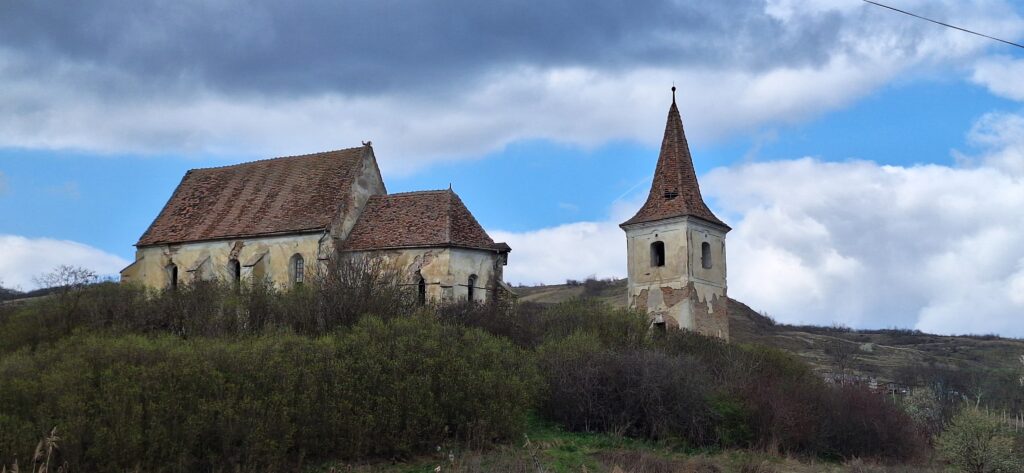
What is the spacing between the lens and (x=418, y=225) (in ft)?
132

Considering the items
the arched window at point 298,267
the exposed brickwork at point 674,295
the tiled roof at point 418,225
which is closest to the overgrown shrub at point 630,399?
the exposed brickwork at point 674,295

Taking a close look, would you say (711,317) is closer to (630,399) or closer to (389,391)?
(630,399)

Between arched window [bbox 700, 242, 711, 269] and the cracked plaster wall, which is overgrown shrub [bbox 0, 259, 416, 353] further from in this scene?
arched window [bbox 700, 242, 711, 269]

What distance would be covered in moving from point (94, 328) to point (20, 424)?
29.7 feet

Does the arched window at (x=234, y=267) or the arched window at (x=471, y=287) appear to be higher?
the arched window at (x=234, y=267)

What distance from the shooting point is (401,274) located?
37219 mm

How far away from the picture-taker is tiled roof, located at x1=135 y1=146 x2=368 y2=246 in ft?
137

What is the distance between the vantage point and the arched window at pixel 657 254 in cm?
4153

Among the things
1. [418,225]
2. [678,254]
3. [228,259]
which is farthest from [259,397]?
[678,254]

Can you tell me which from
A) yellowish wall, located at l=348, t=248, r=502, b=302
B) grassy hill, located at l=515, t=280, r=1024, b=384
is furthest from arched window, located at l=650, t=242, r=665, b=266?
grassy hill, located at l=515, t=280, r=1024, b=384

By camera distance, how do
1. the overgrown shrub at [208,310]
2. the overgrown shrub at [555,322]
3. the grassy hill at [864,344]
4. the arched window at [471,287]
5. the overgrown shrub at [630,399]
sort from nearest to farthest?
the overgrown shrub at [630,399] → the overgrown shrub at [208,310] → the overgrown shrub at [555,322] → the arched window at [471,287] → the grassy hill at [864,344]

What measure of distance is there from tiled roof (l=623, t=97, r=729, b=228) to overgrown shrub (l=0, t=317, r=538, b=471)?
15886 mm

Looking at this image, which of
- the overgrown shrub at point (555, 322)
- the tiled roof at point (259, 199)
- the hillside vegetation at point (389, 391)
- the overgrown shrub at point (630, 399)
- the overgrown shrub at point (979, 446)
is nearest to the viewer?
the hillside vegetation at point (389, 391)

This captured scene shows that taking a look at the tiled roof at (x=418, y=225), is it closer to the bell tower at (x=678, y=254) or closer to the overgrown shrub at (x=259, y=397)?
the bell tower at (x=678, y=254)
